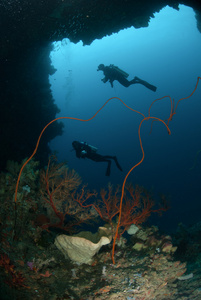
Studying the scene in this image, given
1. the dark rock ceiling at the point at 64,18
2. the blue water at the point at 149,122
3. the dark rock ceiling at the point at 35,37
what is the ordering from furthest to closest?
1. the blue water at the point at 149,122
2. the dark rock ceiling at the point at 35,37
3. the dark rock ceiling at the point at 64,18

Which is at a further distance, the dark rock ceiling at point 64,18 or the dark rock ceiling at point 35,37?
the dark rock ceiling at point 35,37

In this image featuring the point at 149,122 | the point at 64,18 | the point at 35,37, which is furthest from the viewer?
the point at 149,122

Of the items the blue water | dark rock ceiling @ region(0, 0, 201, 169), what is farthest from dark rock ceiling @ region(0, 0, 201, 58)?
the blue water

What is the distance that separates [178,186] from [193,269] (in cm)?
5903

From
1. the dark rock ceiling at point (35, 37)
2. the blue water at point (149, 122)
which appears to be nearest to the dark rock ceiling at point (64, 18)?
the dark rock ceiling at point (35, 37)

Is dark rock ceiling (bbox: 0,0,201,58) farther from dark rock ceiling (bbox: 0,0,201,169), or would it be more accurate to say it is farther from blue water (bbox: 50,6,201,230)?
blue water (bbox: 50,6,201,230)

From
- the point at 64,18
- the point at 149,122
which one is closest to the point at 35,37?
the point at 64,18

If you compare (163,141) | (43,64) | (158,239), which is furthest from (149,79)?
(158,239)

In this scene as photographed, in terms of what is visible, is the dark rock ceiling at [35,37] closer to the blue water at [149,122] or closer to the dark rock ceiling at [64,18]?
the dark rock ceiling at [64,18]

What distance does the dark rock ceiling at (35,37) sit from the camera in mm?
5616

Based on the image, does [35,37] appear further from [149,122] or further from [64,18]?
[149,122]

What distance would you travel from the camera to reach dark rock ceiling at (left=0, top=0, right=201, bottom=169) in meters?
5.62

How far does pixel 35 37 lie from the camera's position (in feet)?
21.7

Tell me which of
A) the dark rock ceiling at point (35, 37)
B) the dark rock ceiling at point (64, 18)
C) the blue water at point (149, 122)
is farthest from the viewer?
the blue water at point (149, 122)
